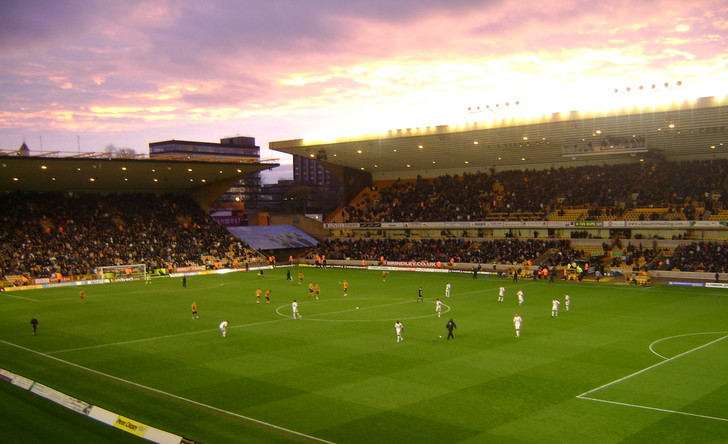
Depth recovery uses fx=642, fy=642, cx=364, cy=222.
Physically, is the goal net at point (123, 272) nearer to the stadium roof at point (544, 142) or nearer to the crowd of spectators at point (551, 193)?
the stadium roof at point (544, 142)

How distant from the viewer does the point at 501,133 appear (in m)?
61.8

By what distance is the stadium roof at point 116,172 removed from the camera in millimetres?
65000

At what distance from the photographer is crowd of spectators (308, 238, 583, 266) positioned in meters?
67.1

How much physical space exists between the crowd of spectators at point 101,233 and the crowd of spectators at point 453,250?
44.7 ft

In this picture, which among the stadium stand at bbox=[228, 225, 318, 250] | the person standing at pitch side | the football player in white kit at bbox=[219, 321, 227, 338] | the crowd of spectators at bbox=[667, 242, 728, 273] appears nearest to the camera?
the person standing at pitch side

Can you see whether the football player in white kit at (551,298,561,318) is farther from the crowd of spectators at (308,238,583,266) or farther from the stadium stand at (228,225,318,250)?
the stadium stand at (228,225,318,250)

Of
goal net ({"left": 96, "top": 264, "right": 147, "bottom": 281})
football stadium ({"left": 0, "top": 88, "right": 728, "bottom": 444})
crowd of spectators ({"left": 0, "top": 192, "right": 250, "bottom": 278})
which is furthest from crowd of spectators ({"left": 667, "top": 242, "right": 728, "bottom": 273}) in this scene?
goal net ({"left": 96, "top": 264, "right": 147, "bottom": 281})

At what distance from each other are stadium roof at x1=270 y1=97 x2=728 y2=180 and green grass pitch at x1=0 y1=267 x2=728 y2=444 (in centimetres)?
1495

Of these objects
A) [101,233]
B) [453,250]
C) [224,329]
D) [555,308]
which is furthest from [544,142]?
[101,233]

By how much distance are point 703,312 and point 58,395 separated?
3548 cm

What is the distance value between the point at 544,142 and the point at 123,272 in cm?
4641

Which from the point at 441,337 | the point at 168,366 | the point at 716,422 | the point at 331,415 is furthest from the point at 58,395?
the point at 716,422

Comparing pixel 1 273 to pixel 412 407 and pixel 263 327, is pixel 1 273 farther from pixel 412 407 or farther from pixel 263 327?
pixel 412 407

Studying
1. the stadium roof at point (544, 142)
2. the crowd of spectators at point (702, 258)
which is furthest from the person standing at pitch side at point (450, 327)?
the crowd of spectators at point (702, 258)
